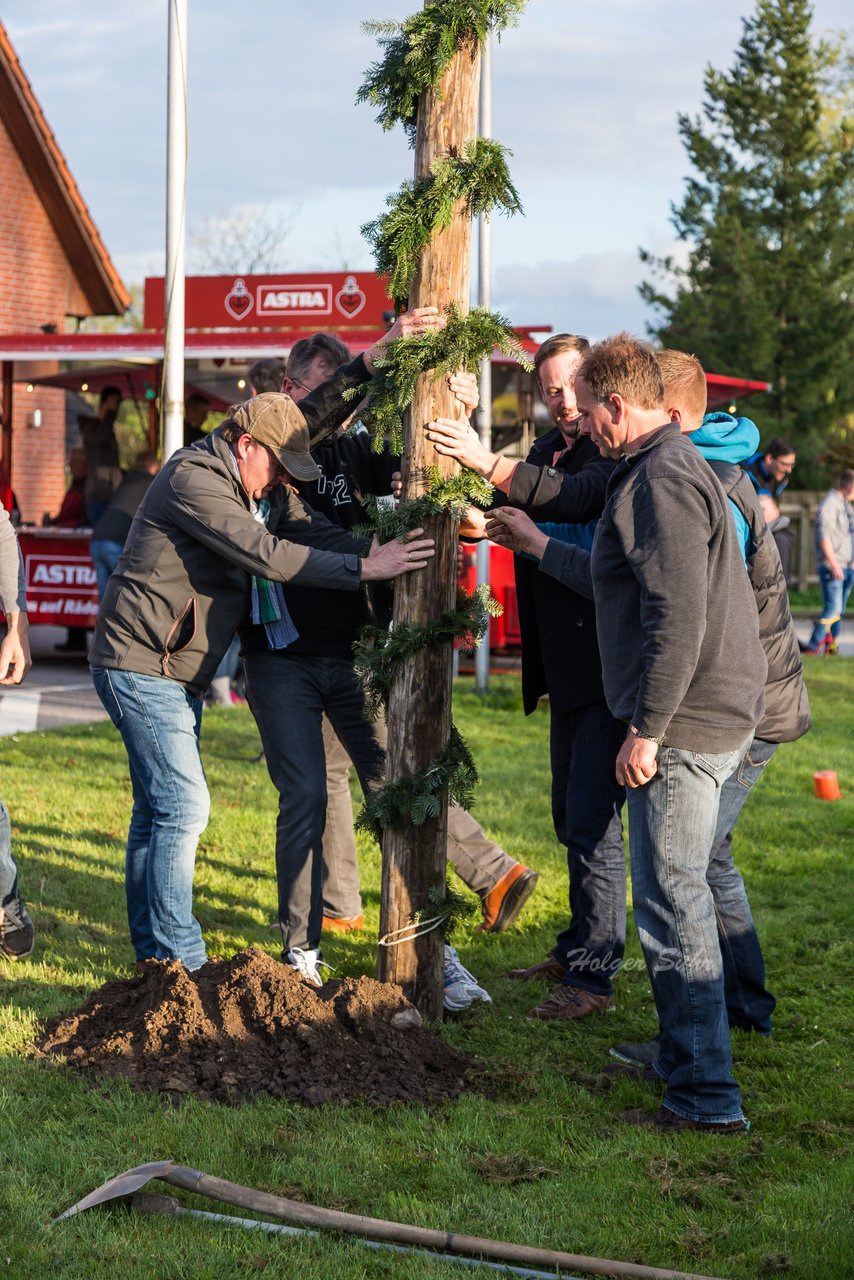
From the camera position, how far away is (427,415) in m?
4.58

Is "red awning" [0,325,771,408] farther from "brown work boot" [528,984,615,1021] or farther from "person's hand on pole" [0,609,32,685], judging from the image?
"brown work boot" [528,984,615,1021]

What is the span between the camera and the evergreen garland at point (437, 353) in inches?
176

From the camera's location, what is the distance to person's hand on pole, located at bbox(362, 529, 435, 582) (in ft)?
15.1

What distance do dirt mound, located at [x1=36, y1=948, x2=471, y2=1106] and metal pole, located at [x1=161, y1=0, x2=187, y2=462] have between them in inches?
183

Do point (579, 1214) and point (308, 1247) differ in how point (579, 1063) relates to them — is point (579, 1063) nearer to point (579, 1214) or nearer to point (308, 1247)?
point (579, 1214)

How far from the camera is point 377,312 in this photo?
16219mm

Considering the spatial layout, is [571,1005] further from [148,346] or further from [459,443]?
[148,346]

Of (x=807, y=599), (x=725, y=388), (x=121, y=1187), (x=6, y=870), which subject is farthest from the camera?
(x=807, y=599)

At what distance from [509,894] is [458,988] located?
0.77 meters

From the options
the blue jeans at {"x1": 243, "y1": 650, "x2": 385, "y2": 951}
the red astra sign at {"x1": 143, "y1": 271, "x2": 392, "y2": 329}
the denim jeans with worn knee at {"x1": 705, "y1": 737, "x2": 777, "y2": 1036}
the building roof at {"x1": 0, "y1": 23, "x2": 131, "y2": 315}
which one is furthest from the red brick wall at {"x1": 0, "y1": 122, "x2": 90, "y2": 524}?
the denim jeans with worn knee at {"x1": 705, "y1": 737, "x2": 777, "y2": 1036}

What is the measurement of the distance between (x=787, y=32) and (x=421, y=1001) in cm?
3187

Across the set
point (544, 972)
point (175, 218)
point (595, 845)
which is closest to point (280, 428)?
point (595, 845)

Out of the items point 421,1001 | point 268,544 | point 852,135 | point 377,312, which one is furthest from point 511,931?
point 852,135

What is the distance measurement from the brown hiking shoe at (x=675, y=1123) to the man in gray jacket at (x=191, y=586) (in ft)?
5.79
